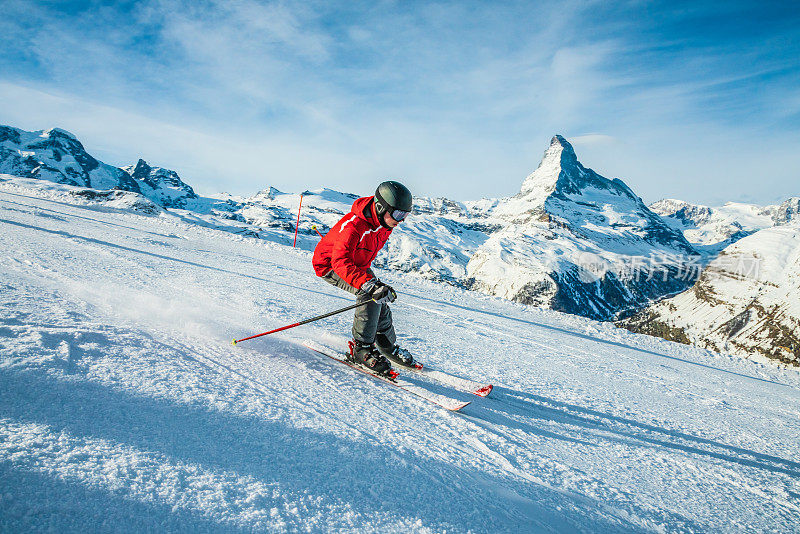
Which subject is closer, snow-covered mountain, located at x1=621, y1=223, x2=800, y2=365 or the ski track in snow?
the ski track in snow

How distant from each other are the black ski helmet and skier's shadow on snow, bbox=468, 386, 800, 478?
252 cm

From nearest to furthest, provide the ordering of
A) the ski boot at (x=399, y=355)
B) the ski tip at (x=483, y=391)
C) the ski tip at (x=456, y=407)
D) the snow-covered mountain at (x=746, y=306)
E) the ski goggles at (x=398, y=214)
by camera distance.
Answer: the ski tip at (x=456, y=407), the ski tip at (x=483, y=391), the ski goggles at (x=398, y=214), the ski boot at (x=399, y=355), the snow-covered mountain at (x=746, y=306)

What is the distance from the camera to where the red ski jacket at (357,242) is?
4.43 m

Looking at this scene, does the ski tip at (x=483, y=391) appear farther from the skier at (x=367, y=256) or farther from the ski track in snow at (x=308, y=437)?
the skier at (x=367, y=256)

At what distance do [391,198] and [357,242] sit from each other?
684 millimetres

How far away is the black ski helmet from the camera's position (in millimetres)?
4496

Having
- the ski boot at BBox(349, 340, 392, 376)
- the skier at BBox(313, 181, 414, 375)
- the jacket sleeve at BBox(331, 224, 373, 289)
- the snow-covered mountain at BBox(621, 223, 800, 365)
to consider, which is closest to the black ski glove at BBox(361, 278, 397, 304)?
the skier at BBox(313, 181, 414, 375)

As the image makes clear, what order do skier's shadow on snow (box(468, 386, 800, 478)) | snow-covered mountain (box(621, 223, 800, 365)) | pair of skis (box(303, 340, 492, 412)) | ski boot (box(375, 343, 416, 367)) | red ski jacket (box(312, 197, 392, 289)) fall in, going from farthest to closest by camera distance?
snow-covered mountain (box(621, 223, 800, 365)) < ski boot (box(375, 343, 416, 367)) < red ski jacket (box(312, 197, 392, 289)) < skier's shadow on snow (box(468, 386, 800, 478)) < pair of skis (box(303, 340, 492, 412))

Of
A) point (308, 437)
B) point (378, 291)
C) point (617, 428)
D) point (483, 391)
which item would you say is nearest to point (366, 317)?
point (378, 291)

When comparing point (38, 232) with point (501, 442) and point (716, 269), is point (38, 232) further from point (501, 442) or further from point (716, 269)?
point (716, 269)

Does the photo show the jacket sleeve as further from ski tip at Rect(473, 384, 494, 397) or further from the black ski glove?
ski tip at Rect(473, 384, 494, 397)

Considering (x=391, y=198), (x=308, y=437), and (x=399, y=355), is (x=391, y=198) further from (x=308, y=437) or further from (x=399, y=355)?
(x=308, y=437)

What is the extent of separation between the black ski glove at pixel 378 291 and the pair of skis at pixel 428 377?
91 cm

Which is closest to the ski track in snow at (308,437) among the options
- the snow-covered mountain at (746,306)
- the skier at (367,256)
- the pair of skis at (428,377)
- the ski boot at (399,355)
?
the pair of skis at (428,377)
